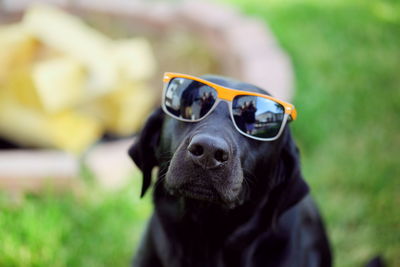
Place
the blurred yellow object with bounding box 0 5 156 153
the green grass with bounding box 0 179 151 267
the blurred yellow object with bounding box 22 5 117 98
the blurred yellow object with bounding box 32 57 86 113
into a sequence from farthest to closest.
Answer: the blurred yellow object with bounding box 22 5 117 98 → the blurred yellow object with bounding box 0 5 156 153 → the blurred yellow object with bounding box 32 57 86 113 → the green grass with bounding box 0 179 151 267

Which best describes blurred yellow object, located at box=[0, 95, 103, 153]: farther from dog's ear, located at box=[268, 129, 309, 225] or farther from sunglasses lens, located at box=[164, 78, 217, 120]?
dog's ear, located at box=[268, 129, 309, 225]

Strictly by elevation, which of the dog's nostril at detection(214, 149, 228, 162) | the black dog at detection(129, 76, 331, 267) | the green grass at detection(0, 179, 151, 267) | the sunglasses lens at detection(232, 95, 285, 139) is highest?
the sunglasses lens at detection(232, 95, 285, 139)

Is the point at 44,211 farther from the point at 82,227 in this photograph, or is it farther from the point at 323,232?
the point at 323,232

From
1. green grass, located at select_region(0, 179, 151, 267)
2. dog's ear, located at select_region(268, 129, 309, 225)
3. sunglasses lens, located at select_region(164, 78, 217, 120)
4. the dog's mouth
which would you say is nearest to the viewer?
the dog's mouth

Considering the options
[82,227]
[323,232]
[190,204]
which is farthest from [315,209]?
[82,227]

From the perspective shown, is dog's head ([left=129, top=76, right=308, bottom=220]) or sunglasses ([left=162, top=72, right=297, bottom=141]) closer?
dog's head ([left=129, top=76, right=308, bottom=220])

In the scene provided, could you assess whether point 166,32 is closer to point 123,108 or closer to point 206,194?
point 123,108

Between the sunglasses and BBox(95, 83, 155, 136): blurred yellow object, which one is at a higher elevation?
the sunglasses

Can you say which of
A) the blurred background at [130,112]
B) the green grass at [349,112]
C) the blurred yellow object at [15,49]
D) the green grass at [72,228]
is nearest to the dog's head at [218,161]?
the green grass at [72,228]

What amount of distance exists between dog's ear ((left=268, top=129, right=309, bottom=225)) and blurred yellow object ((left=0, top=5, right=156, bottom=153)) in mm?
1757

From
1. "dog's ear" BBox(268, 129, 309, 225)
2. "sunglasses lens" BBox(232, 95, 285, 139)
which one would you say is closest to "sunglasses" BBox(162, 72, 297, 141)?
"sunglasses lens" BBox(232, 95, 285, 139)

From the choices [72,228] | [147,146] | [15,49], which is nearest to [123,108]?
[15,49]

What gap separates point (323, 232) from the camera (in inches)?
97.6

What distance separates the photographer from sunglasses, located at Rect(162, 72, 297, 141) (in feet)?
6.25
